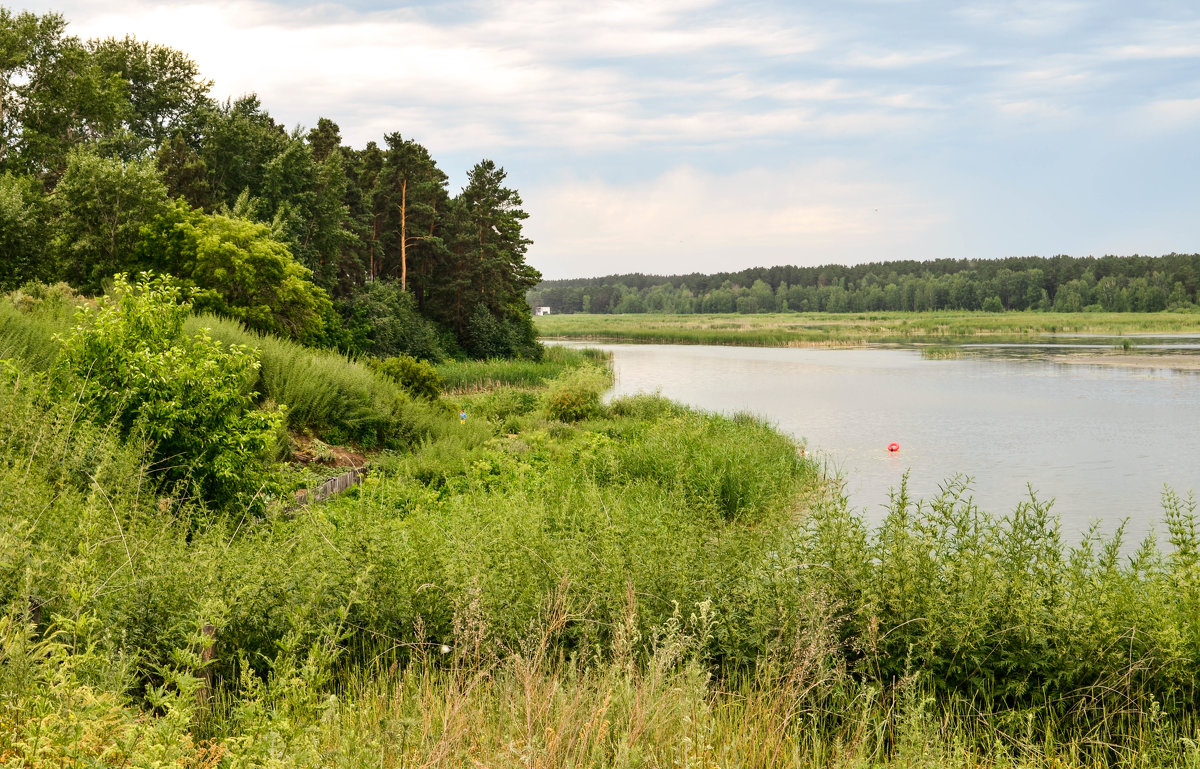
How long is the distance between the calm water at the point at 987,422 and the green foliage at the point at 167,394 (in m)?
6.68

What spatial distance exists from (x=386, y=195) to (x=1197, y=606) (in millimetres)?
45020

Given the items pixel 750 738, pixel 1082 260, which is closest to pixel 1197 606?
pixel 750 738

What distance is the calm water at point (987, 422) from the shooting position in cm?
1773

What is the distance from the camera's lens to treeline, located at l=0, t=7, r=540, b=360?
24.0m

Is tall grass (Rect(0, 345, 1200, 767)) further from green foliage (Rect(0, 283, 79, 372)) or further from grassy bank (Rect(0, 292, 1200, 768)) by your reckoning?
green foliage (Rect(0, 283, 79, 372))

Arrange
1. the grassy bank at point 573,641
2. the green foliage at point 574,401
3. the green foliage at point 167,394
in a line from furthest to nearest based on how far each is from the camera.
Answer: the green foliage at point 574,401 → the green foliage at point 167,394 → the grassy bank at point 573,641

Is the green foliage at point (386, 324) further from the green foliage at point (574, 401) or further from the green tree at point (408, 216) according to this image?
the green foliage at point (574, 401)

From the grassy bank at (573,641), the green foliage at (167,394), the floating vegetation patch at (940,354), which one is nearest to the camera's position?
the grassy bank at (573,641)

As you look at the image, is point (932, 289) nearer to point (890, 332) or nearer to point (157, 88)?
point (890, 332)

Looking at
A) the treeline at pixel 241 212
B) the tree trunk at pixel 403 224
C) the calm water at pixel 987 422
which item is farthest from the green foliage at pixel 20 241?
the tree trunk at pixel 403 224

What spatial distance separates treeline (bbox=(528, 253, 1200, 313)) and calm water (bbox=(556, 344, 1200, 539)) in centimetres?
8873

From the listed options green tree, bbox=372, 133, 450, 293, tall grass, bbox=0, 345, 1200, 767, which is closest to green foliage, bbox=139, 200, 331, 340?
tall grass, bbox=0, 345, 1200, 767

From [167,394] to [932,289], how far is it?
494ft

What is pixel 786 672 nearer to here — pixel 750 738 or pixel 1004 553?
pixel 750 738
